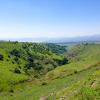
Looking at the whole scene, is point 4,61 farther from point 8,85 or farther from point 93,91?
point 93,91

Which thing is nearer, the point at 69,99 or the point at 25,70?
the point at 69,99

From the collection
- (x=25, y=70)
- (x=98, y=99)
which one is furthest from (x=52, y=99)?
(x=25, y=70)

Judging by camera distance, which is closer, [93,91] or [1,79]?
[93,91]

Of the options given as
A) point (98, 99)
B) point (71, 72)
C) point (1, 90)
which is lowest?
point (1, 90)

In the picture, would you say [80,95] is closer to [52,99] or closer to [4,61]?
[52,99]

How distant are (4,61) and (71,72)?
7617 cm

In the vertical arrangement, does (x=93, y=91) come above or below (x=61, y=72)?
above

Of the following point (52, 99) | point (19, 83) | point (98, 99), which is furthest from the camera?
point (19, 83)

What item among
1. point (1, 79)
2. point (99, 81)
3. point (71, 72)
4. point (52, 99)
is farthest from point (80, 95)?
point (1, 79)

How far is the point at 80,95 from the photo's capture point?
5041cm

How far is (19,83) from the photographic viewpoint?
142 meters

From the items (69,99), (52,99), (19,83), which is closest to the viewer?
(69,99)

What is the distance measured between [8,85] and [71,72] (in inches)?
1412

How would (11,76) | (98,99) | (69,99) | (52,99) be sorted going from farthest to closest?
(11,76) → (52,99) → (69,99) → (98,99)
